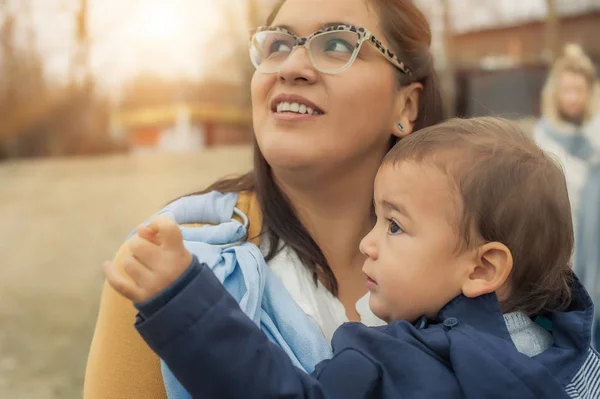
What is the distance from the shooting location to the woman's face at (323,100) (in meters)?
1.63

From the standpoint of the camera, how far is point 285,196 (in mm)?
1786

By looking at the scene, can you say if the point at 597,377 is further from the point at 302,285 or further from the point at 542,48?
the point at 542,48

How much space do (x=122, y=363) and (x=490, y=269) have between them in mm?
771

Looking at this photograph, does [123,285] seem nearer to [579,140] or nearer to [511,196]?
[511,196]

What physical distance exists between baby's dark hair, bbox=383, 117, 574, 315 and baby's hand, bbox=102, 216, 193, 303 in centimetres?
53

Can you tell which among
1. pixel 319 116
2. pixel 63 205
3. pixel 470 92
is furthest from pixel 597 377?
pixel 470 92

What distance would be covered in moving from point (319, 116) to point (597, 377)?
0.83m

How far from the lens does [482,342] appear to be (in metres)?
1.22

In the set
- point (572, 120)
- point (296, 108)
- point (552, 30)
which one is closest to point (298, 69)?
point (296, 108)

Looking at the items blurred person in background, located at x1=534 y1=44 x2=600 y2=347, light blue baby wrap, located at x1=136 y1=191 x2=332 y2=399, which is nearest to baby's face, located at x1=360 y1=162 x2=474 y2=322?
light blue baby wrap, located at x1=136 y1=191 x2=332 y2=399

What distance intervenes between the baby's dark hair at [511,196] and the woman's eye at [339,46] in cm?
38

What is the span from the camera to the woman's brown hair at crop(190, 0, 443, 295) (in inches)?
66.2

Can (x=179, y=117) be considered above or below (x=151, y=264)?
below

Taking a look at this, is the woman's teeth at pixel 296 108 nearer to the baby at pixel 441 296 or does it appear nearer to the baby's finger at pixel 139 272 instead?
the baby at pixel 441 296
